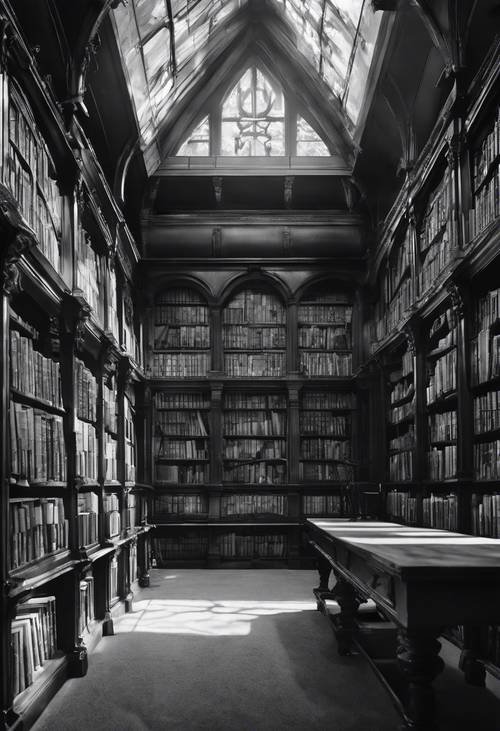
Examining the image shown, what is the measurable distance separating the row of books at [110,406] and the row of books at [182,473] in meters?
2.10

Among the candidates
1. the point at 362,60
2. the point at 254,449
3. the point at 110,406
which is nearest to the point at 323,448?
the point at 254,449

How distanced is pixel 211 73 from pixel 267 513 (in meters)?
5.17

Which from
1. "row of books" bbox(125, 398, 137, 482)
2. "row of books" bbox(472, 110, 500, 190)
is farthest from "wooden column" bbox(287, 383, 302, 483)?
"row of books" bbox(472, 110, 500, 190)

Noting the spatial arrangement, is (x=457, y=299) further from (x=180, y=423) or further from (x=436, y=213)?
(x=180, y=423)

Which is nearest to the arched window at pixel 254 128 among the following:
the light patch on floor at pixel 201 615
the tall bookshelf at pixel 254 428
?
the tall bookshelf at pixel 254 428

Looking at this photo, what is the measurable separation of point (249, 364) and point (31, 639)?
5.53 m

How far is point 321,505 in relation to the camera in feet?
28.2

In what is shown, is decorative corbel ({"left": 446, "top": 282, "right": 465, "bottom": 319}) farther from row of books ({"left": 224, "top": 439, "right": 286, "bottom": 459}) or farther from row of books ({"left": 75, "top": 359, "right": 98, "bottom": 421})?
row of books ({"left": 224, "top": 439, "right": 286, "bottom": 459})

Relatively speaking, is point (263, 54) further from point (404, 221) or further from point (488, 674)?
point (488, 674)

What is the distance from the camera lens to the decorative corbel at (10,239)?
304 cm

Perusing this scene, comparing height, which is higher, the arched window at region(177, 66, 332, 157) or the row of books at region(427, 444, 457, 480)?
the arched window at region(177, 66, 332, 157)

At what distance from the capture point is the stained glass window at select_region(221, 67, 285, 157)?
9.05m

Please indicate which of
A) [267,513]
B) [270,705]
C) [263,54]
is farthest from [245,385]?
[270,705]

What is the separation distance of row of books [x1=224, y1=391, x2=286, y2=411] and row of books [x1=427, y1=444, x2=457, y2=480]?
3.25m
